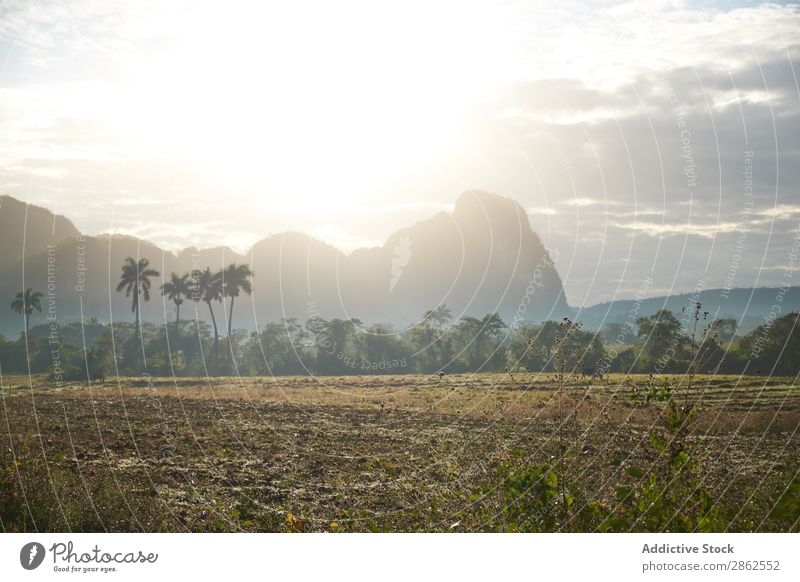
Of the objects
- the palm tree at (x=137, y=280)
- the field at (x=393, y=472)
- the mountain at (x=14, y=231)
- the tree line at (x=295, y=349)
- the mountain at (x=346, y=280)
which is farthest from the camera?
the mountain at (x=346, y=280)

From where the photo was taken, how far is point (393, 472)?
14.0 m

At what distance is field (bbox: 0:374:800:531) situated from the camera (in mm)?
7926

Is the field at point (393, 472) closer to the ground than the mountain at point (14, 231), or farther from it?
closer to the ground

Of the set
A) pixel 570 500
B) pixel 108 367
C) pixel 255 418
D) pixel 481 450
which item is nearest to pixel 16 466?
pixel 570 500

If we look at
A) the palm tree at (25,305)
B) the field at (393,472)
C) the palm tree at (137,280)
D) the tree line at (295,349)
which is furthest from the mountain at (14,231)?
the tree line at (295,349)

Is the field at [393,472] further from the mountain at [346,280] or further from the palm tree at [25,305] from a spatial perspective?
the mountain at [346,280]

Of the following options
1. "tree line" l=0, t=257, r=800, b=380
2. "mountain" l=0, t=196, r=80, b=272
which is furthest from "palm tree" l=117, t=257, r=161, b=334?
"tree line" l=0, t=257, r=800, b=380

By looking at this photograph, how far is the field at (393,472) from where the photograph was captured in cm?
793

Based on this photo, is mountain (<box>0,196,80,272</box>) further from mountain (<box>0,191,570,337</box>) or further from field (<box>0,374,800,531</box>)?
mountain (<box>0,191,570,337</box>)

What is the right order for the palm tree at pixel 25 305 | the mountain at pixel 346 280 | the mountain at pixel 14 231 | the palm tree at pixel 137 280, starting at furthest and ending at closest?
the mountain at pixel 346 280
the palm tree at pixel 137 280
the palm tree at pixel 25 305
the mountain at pixel 14 231

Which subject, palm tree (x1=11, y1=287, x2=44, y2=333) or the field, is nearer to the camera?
the field

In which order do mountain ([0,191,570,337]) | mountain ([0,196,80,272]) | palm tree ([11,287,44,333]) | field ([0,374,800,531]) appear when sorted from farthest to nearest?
mountain ([0,191,570,337])
palm tree ([11,287,44,333])
mountain ([0,196,80,272])
field ([0,374,800,531])

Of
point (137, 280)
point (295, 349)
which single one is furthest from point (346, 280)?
point (137, 280)
